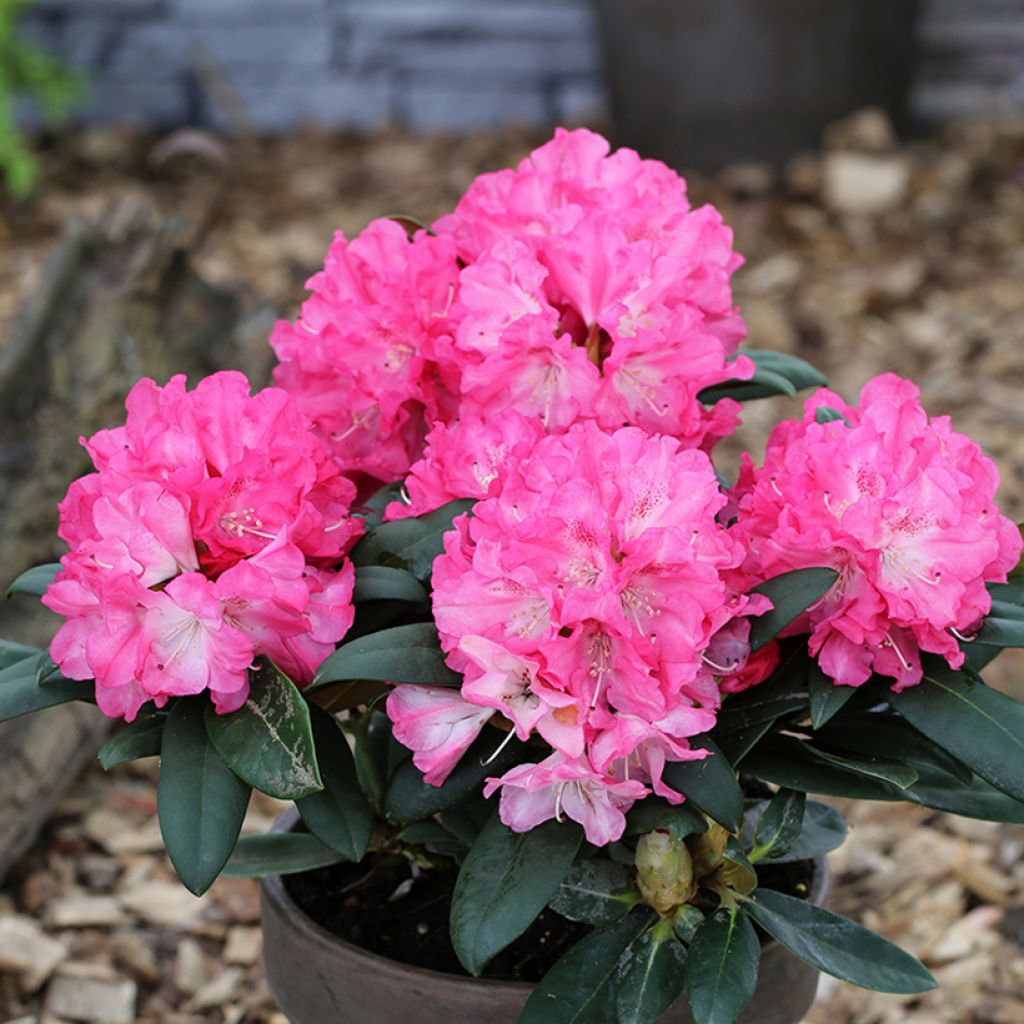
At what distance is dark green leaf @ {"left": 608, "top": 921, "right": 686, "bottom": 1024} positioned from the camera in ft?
3.52

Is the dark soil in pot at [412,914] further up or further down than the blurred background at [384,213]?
further up

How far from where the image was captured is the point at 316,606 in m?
1.09

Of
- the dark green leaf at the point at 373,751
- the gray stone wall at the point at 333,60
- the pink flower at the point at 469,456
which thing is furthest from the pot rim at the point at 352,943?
the gray stone wall at the point at 333,60

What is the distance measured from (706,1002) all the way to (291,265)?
3.30 metres

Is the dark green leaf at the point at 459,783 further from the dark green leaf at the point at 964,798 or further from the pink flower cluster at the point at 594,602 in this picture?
the dark green leaf at the point at 964,798

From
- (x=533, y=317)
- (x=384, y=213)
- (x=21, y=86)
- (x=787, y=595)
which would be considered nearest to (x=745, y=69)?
(x=384, y=213)

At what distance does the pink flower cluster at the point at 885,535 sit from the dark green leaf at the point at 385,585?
0.23 meters

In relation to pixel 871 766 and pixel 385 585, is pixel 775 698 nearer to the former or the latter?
pixel 871 766

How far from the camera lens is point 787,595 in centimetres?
104

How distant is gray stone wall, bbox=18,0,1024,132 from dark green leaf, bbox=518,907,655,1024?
13.0ft

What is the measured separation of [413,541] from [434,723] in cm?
15

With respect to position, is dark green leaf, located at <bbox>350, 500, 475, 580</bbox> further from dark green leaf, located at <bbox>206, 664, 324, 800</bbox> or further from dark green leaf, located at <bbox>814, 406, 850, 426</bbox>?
dark green leaf, located at <bbox>814, 406, 850, 426</bbox>

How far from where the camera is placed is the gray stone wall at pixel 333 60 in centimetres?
482

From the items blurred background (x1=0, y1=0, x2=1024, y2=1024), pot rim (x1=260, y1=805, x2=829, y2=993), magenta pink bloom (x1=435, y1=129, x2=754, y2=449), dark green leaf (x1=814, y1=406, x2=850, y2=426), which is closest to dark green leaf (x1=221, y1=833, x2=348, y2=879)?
pot rim (x1=260, y1=805, x2=829, y2=993)
